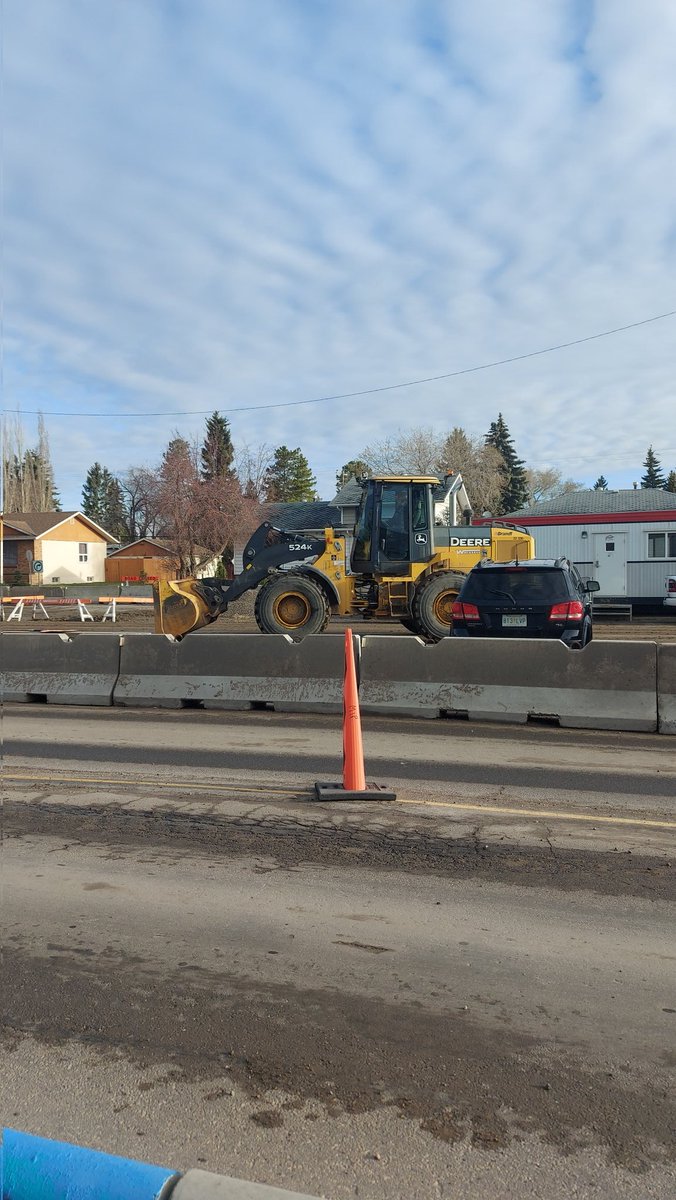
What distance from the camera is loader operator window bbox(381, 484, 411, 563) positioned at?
17.7 m

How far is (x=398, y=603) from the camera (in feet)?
58.6

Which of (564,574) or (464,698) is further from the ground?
(564,574)

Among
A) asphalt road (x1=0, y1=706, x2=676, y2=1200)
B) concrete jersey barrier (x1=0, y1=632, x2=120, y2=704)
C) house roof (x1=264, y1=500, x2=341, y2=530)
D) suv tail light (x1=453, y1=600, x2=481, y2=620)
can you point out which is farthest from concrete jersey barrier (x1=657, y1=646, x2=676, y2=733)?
house roof (x1=264, y1=500, x2=341, y2=530)

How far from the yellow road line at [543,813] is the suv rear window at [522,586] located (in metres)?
5.52

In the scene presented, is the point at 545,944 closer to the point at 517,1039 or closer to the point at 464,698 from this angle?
the point at 517,1039

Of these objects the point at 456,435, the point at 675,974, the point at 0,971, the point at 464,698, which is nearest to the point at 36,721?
the point at 464,698

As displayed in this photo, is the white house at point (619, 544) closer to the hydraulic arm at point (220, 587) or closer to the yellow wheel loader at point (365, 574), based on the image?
the yellow wheel loader at point (365, 574)

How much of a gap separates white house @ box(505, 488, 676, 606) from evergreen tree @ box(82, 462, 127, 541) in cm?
7796

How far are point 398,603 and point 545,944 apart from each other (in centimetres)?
1360

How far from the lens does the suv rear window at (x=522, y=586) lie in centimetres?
1198

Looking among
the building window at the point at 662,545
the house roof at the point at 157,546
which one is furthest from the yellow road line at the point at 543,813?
the house roof at the point at 157,546

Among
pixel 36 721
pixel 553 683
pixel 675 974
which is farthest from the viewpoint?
pixel 36 721

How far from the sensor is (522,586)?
39.5 ft

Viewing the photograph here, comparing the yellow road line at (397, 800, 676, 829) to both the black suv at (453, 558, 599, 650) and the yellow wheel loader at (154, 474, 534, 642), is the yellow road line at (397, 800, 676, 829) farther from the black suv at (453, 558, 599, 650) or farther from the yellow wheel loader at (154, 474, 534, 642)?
the yellow wheel loader at (154, 474, 534, 642)
